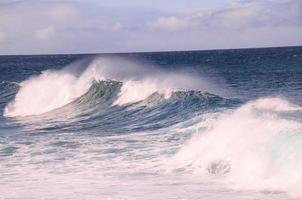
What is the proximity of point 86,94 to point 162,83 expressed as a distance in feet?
14.8

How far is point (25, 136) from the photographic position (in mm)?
18188

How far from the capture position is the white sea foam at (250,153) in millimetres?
10211

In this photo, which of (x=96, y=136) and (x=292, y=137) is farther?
(x=96, y=136)

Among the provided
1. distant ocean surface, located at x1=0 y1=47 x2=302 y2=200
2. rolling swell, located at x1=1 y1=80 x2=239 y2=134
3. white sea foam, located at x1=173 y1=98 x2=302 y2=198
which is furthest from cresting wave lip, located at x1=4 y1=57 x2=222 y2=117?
white sea foam, located at x1=173 y1=98 x2=302 y2=198

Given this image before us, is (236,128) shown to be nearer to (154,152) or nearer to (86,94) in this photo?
(154,152)

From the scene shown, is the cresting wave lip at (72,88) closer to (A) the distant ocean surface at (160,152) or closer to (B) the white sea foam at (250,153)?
(A) the distant ocean surface at (160,152)

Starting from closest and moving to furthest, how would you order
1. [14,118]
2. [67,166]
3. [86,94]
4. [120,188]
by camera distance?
[120,188]
[67,166]
[14,118]
[86,94]

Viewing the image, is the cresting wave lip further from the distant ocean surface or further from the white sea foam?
the white sea foam

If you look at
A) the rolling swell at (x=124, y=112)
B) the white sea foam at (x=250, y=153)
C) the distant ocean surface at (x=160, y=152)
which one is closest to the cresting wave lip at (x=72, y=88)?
the rolling swell at (x=124, y=112)

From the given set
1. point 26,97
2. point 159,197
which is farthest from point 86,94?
point 159,197

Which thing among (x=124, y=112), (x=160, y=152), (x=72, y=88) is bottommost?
(x=160, y=152)

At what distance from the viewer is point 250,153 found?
11.6 metres

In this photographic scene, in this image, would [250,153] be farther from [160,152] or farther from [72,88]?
[72,88]

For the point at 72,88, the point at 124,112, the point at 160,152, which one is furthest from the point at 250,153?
the point at 72,88
